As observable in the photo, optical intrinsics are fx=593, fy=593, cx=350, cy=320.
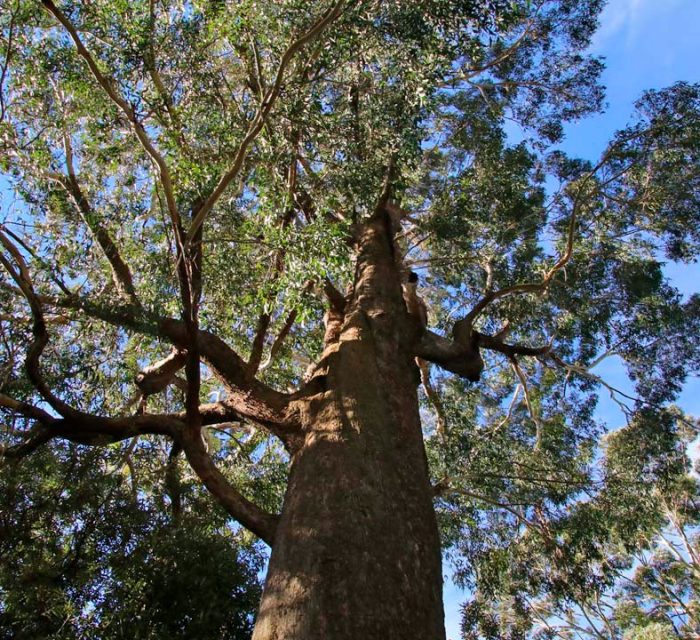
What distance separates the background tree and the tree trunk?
0.02 meters

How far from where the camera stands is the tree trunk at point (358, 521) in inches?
96.6

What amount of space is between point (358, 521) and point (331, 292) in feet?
10.4

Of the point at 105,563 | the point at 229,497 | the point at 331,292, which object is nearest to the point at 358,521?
the point at 229,497

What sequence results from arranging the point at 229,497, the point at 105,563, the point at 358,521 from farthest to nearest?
1. the point at 105,563
2. the point at 229,497
3. the point at 358,521

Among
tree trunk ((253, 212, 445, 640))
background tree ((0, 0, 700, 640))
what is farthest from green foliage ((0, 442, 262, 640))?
tree trunk ((253, 212, 445, 640))

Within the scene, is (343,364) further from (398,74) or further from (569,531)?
(569,531)

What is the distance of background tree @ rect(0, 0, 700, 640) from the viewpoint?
3508 millimetres

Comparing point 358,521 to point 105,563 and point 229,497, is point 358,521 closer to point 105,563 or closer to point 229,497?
point 229,497

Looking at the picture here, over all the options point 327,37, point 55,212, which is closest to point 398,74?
point 327,37

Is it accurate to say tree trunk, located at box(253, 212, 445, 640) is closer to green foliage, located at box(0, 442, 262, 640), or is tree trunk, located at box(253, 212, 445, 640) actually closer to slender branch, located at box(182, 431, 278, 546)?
slender branch, located at box(182, 431, 278, 546)

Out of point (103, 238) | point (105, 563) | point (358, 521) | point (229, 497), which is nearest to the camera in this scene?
point (358, 521)

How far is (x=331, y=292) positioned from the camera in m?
5.75

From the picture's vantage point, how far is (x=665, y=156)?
7.68 metres

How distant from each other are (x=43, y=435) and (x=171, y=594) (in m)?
1.35
